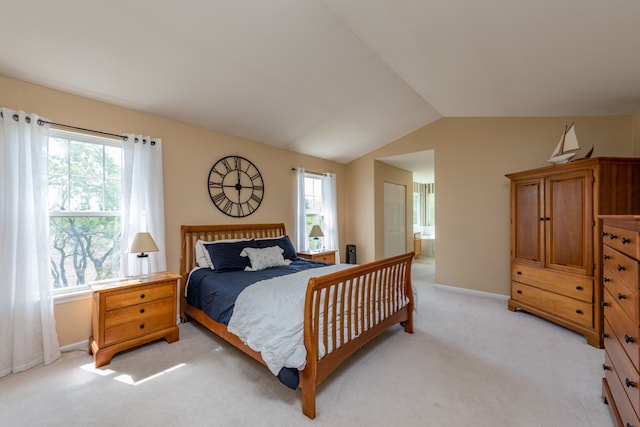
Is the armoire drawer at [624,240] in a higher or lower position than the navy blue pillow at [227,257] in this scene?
higher

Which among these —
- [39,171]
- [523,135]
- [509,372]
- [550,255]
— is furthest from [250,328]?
[523,135]

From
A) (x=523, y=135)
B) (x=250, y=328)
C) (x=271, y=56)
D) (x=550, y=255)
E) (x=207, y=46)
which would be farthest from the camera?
(x=523, y=135)

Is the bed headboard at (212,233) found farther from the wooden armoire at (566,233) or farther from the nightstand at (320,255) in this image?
the wooden armoire at (566,233)

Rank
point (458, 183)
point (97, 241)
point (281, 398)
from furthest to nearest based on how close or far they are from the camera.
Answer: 1. point (458, 183)
2. point (97, 241)
3. point (281, 398)

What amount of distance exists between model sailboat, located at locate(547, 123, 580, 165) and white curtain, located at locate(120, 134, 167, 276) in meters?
4.62

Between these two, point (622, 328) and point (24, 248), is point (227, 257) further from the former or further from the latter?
point (622, 328)

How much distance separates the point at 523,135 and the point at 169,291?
5.02 m

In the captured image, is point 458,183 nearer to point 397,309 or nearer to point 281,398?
point 397,309

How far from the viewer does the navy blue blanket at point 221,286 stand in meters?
2.50

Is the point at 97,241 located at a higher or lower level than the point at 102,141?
lower

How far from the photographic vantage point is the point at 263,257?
3367 millimetres

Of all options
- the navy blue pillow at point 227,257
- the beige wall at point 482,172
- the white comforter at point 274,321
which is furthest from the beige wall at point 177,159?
the beige wall at point 482,172

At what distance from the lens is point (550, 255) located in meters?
3.17

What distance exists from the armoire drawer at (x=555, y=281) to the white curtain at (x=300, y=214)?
10.3 feet
